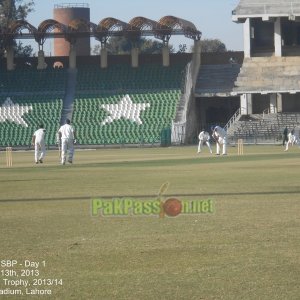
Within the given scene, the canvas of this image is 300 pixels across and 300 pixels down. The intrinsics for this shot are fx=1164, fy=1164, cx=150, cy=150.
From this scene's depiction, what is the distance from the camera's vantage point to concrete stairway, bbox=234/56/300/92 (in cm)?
8650

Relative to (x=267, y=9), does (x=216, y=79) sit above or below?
below

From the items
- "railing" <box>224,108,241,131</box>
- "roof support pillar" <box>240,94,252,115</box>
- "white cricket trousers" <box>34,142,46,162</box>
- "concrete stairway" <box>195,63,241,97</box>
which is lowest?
"white cricket trousers" <box>34,142,46,162</box>

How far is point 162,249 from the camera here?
15.3m

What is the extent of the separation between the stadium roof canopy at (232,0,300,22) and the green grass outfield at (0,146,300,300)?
199 ft

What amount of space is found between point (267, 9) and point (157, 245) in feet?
242

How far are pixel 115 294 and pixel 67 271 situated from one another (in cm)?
159

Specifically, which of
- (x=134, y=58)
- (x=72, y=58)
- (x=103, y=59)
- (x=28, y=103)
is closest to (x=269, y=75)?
(x=134, y=58)

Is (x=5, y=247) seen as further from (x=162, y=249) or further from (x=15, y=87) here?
(x=15, y=87)

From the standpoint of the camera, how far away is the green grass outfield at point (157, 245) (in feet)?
40.3

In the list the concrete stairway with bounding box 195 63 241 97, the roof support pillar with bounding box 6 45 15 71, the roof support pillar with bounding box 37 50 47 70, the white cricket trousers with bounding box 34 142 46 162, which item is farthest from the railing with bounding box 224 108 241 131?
the white cricket trousers with bounding box 34 142 46 162

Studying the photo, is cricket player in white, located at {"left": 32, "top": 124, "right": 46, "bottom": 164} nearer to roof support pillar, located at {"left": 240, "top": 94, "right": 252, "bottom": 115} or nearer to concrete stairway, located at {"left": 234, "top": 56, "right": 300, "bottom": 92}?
concrete stairway, located at {"left": 234, "top": 56, "right": 300, "bottom": 92}

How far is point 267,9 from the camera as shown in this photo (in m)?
87.9

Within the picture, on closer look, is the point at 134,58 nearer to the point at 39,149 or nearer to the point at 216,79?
the point at 216,79

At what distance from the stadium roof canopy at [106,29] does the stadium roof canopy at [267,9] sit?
4.58 meters
